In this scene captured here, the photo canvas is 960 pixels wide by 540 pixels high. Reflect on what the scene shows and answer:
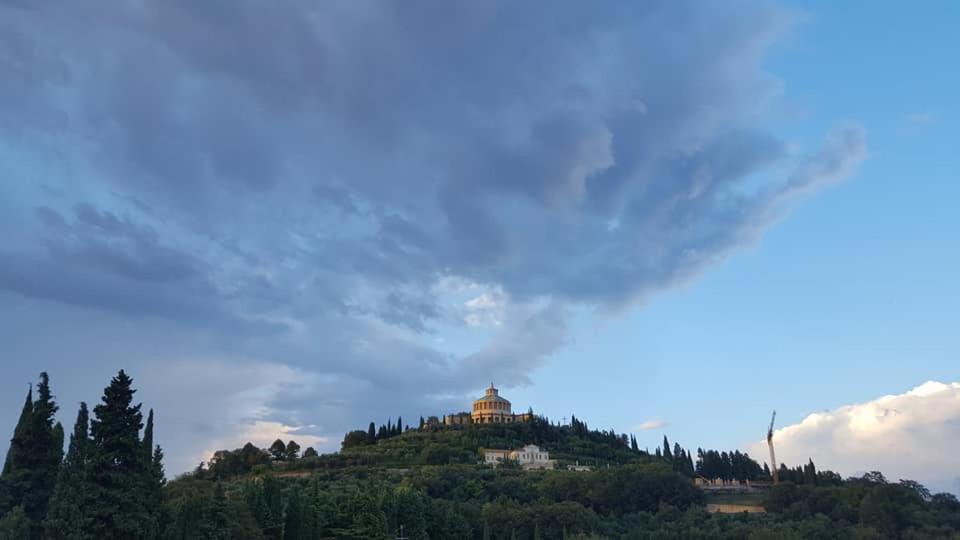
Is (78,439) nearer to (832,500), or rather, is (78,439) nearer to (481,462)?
(832,500)

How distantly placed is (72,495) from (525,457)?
96082 millimetres

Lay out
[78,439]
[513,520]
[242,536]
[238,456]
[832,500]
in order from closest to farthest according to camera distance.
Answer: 1. [78,439]
2. [242,536]
3. [513,520]
4. [832,500]
5. [238,456]

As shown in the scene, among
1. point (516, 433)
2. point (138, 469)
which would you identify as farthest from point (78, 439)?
point (516, 433)

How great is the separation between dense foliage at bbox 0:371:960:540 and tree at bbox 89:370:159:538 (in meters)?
0.07

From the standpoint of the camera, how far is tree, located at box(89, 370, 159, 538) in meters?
39.2

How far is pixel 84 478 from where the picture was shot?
127 feet

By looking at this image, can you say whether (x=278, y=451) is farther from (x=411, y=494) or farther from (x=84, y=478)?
(x=84, y=478)

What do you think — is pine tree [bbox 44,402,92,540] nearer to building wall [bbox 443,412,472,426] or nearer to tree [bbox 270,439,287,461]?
tree [bbox 270,439,287,461]

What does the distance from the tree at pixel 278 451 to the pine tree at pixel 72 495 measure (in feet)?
291

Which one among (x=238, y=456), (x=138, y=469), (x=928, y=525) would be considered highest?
(x=238, y=456)

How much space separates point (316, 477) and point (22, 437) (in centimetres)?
5271

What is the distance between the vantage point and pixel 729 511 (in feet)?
293

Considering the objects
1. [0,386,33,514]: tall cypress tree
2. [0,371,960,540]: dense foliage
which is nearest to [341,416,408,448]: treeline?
[0,371,960,540]: dense foliage

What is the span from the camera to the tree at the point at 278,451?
125188mm
